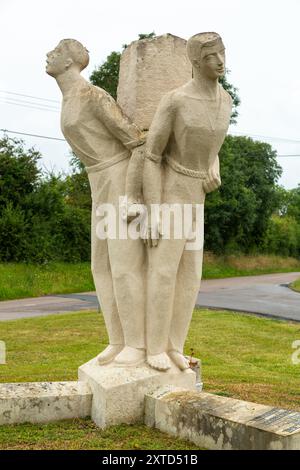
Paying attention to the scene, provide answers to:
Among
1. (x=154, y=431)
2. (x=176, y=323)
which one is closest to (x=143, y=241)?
(x=176, y=323)

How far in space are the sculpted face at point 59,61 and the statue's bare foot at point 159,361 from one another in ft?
7.00

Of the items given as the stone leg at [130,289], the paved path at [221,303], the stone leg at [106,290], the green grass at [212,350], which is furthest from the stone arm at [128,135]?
the paved path at [221,303]

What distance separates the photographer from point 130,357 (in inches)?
172

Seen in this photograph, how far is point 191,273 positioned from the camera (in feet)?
15.0

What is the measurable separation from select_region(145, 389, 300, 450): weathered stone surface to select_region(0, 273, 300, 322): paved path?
9.28 metres

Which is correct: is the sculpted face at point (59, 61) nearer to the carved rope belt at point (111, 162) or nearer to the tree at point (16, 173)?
the carved rope belt at point (111, 162)

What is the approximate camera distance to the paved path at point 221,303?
46.0 ft

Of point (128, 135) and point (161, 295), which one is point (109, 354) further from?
point (128, 135)

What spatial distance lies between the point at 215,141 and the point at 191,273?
95 cm

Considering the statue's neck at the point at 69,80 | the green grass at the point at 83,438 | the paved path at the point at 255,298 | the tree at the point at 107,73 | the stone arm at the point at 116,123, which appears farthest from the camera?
the tree at the point at 107,73

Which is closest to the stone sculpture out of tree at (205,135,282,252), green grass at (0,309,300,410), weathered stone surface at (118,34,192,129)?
weathered stone surface at (118,34,192,129)

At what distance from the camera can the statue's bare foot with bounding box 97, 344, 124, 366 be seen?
4.48m
